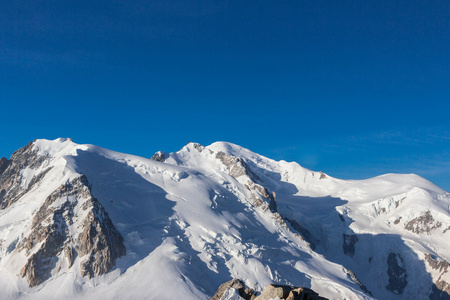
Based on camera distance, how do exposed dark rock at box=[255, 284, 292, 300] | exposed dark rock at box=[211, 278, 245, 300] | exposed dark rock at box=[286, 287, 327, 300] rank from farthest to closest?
exposed dark rock at box=[211, 278, 245, 300], exposed dark rock at box=[255, 284, 292, 300], exposed dark rock at box=[286, 287, 327, 300]

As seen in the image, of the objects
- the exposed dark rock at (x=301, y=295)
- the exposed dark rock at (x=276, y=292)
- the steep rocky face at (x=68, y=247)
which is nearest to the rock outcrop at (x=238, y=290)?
the exposed dark rock at (x=276, y=292)

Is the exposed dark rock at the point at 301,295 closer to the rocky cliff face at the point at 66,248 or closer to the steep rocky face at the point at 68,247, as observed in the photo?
the steep rocky face at the point at 68,247

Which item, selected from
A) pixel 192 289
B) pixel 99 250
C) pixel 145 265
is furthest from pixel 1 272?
pixel 192 289

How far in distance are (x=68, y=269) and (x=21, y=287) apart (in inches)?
739

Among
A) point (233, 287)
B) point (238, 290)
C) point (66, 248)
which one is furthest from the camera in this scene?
point (66, 248)

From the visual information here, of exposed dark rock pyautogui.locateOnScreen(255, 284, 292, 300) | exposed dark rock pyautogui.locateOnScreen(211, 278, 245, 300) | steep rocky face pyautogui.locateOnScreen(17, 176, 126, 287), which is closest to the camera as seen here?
exposed dark rock pyautogui.locateOnScreen(255, 284, 292, 300)

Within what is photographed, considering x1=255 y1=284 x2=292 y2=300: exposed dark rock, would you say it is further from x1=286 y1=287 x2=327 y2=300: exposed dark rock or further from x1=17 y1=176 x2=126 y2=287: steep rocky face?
x1=17 y1=176 x2=126 y2=287: steep rocky face

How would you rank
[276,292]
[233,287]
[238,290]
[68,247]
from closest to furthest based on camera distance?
[276,292] → [238,290] → [233,287] → [68,247]

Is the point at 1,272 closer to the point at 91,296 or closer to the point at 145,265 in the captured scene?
the point at 91,296

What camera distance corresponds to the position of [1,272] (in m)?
188

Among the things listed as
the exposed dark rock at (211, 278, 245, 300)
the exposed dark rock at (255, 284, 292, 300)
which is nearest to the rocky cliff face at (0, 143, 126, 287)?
the exposed dark rock at (211, 278, 245, 300)

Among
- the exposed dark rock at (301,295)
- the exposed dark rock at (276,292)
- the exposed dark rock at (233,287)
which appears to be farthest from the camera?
the exposed dark rock at (233,287)

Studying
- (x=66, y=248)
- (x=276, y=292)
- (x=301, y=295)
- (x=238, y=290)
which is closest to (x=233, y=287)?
(x=238, y=290)

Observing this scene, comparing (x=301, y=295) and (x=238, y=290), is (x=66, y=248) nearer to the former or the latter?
(x=238, y=290)
